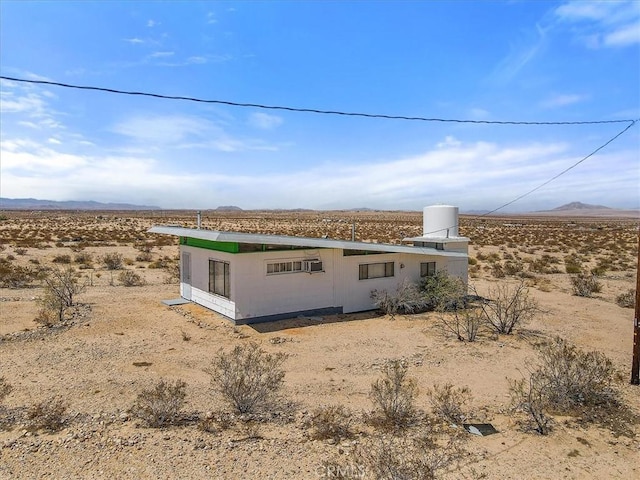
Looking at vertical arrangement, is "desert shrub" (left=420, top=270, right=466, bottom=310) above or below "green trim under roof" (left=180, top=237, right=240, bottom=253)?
below

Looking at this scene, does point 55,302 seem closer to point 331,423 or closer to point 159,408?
point 159,408

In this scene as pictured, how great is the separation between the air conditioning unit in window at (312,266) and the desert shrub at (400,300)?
8.69 ft

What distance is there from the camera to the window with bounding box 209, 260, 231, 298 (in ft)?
47.5

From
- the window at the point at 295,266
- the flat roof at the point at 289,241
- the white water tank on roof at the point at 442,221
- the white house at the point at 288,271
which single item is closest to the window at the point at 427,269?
the white house at the point at 288,271

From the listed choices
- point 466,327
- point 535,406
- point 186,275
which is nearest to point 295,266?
point 186,275

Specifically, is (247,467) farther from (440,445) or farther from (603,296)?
A: (603,296)

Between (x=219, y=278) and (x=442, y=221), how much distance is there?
10.2 meters

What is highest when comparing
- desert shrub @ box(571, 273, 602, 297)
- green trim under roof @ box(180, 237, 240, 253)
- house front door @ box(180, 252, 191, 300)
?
green trim under roof @ box(180, 237, 240, 253)

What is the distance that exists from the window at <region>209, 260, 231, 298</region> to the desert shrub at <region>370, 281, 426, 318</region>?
5346 mm

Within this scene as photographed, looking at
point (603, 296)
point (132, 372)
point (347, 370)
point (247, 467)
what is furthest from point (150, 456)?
point (603, 296)

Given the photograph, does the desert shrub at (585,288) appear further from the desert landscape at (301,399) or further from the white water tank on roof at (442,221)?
the white water tank on roof at (442,221)

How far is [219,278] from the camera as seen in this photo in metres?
15.0

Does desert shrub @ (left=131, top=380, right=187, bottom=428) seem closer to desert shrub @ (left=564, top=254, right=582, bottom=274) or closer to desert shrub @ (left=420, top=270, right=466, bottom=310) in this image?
desert shrub @ (left=420, top=270, right=466, bottom=310)

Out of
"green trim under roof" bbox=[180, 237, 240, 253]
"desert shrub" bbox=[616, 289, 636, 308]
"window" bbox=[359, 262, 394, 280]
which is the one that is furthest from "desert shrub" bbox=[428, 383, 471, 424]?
"desert shrub" bbox=[616, 289, 636, 308]
